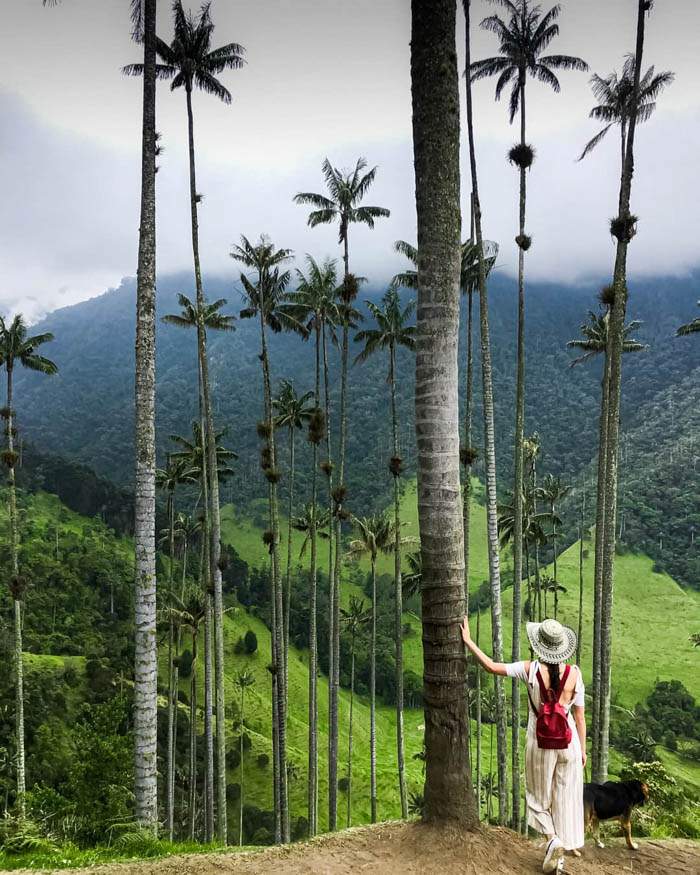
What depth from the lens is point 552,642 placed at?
5.11 meters

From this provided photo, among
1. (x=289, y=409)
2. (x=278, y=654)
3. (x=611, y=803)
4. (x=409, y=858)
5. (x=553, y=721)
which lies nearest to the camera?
(x=409, y=858)

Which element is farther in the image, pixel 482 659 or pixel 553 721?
pixel 482 659

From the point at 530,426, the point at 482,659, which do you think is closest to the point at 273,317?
the point at 482,659

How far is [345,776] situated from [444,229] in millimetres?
59556

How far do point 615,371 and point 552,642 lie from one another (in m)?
11.5

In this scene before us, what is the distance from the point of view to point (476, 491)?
118 metres

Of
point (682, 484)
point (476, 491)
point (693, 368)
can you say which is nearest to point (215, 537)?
point (476, 491)

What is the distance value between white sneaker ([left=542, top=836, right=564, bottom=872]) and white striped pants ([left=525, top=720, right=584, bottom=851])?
103 mm

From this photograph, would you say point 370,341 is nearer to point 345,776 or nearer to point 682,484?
point 345,776

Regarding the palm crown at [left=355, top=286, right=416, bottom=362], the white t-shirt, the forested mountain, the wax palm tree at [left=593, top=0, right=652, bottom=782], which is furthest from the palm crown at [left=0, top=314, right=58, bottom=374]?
the forested mountain

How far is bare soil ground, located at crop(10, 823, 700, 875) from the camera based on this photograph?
480cm

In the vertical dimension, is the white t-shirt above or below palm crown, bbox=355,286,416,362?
below

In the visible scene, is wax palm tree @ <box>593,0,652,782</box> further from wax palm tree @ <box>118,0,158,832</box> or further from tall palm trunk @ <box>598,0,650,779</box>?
wax palm tree @ <box>118,0,158,832</box>

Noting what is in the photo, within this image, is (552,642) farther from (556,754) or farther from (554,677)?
(556,754)
